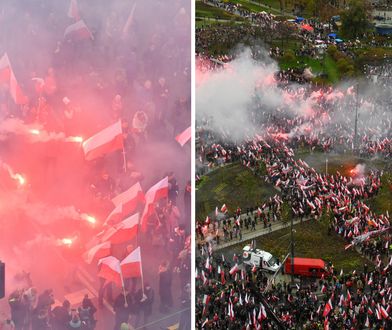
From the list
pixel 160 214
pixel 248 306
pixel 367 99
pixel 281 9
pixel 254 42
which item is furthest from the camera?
pixel 281 9

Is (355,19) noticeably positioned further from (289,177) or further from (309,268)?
(309,268)

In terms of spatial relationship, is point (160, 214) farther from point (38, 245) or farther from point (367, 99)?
point (367, 99)

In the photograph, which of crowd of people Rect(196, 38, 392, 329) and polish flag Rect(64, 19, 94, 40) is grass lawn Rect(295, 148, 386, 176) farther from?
polish flag Rect(64, 19, 94, 40)

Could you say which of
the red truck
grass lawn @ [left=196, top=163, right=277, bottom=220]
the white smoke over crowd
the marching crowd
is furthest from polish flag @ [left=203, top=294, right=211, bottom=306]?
the white smoke over crowd

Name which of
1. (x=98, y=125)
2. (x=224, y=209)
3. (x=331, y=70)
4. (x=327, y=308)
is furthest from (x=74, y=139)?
(x=331, y=70)

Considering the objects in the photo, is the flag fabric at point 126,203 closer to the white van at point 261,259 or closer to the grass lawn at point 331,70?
the white van at point 261,259

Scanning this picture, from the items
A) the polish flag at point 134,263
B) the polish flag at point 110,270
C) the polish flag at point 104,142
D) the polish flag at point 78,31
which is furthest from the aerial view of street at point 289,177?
the polish flag at point 78,31

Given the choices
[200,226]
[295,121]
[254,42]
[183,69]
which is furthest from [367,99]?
[183,69]
